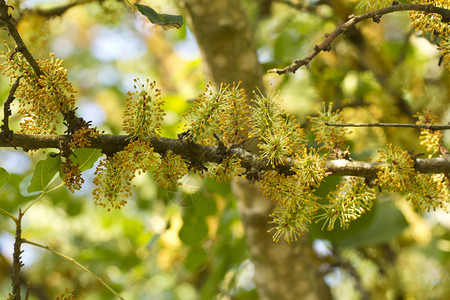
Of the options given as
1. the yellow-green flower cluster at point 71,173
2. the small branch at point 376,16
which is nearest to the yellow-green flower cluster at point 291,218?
the small branch at point 376,16

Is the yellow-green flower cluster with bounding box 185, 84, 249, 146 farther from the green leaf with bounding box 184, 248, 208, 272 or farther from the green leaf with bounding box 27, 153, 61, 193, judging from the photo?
the green leaf with bounding box 184, 248, 208, 272

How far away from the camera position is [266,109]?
2.84ft

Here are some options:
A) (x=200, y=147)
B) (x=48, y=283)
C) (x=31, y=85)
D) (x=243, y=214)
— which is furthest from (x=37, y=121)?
(x=48, y=283)

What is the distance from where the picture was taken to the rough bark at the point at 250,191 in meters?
1.35

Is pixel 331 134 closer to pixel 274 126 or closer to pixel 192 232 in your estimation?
pixel 274 126

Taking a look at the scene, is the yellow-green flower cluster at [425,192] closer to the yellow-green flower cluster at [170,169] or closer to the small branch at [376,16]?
the small branch at [376,16]

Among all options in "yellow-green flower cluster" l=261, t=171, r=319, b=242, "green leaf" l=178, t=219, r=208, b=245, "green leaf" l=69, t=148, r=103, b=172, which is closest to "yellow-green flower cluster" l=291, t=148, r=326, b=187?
"yellow-green flower cluster" l=261, t=171, r=319, b=242

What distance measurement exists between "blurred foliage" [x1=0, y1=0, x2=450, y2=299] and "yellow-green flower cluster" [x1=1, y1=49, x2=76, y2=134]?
44cm

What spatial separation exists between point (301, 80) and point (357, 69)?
1.91 feet

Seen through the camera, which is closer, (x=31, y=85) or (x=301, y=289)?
(x=31, y=85)

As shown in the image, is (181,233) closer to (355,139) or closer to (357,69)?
(355,139)

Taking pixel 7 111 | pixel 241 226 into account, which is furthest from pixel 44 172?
pixel 241 226

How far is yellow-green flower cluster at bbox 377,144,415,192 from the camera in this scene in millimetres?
796

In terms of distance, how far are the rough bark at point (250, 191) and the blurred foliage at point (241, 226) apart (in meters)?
0.11
